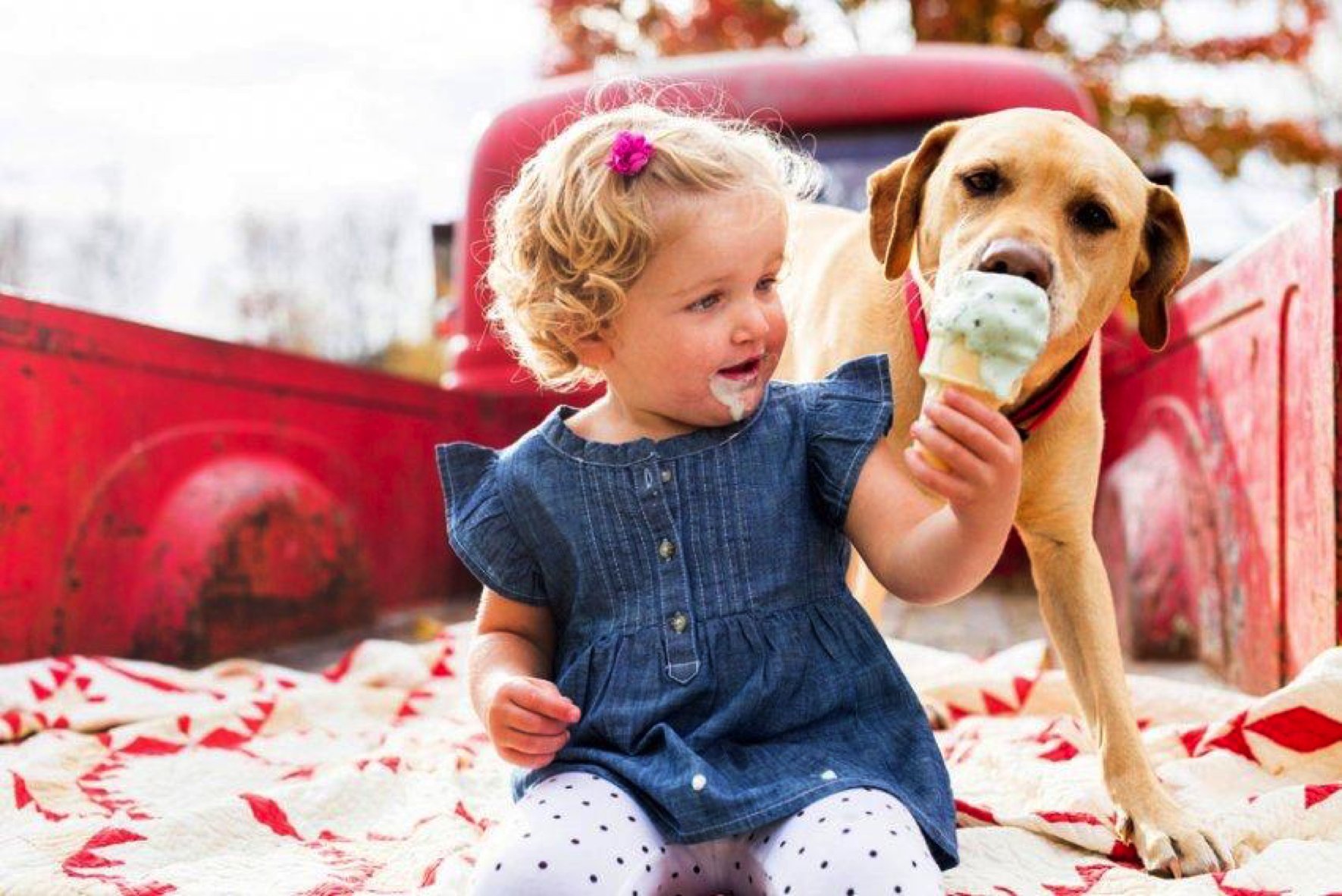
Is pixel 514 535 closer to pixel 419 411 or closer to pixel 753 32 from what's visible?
pixel 419 411

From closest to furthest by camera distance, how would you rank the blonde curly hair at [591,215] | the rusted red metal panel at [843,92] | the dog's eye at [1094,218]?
the blonde curly hair at [591,215]
the dog's eye at [1094,218]
the rusted red metal panel at [843,92]

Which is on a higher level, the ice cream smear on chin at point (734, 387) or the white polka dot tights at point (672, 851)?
the ice cream smear on chin at point (734, 387)

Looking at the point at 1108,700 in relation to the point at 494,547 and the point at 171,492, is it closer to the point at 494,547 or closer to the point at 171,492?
the point at 494,547

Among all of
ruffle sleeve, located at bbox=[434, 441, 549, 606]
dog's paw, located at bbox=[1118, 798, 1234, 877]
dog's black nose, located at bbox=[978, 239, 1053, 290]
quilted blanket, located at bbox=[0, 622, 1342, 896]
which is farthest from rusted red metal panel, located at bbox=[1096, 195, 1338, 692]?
ruffle sleeve, located at bbox=[434, 441, 549, 606]

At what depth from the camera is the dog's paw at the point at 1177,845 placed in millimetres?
1873

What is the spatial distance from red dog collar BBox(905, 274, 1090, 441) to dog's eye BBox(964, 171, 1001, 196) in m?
0.23

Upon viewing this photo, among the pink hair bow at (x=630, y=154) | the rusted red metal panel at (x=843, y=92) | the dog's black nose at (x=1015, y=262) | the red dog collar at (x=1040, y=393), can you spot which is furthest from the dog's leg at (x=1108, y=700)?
the rusted red metal panel at (x=843, y=92)

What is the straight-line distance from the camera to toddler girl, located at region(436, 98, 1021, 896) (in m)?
1.54

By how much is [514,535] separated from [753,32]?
36.5 feet

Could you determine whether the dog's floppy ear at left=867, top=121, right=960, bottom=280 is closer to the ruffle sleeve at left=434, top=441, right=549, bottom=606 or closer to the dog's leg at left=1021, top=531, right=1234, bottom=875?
the dog's leg at left=1021, top=531, right=1234, bottom=875

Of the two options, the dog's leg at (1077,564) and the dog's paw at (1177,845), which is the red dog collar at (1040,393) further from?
the dog's paw at (1177,845)

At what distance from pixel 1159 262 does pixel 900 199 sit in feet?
1.50

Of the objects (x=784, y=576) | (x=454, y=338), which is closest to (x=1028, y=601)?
(x=454, y=338)

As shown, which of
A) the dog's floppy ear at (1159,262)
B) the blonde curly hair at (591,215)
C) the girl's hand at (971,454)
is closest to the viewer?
the girl's hand at (971,454)
